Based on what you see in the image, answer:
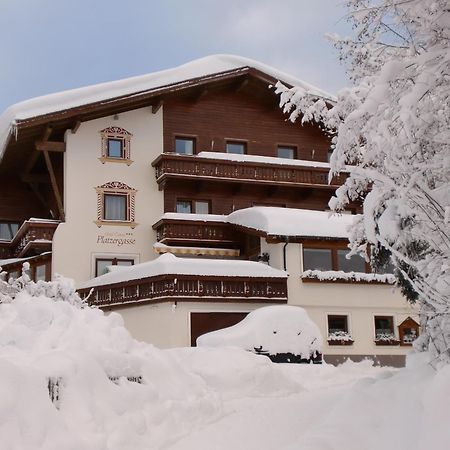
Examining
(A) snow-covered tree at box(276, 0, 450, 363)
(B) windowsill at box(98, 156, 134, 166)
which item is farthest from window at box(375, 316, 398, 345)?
(A) snow-covered tree at box(276, 0, 450, 363)

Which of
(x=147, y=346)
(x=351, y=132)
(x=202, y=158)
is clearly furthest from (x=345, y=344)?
(x=351, y=132)

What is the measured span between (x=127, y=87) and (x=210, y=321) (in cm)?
1006

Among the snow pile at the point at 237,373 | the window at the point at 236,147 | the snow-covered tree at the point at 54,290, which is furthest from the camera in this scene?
the window at the point at 236,147

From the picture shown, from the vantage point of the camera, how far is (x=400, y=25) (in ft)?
19.1

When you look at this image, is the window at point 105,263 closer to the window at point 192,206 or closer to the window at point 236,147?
the window at point 192,206

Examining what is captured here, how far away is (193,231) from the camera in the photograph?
85.1 ft

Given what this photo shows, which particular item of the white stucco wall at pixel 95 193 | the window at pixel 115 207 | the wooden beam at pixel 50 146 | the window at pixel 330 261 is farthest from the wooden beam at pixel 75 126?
the window at pixel 330 261

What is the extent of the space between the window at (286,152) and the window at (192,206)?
431cm

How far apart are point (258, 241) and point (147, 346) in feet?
51.6

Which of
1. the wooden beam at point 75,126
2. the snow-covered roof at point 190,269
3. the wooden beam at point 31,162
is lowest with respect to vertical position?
the snow-covered roof at point 190,269

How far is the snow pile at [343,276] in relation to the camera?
24328mm

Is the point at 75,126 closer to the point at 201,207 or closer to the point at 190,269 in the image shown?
the point at 201,207

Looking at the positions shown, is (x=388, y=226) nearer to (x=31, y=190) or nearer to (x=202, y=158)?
(x=202, y=158)

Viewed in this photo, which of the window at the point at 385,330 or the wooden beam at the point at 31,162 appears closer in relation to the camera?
the window at the point at 385,330
